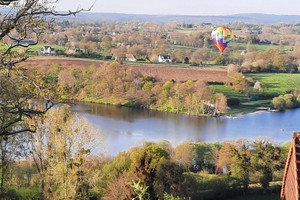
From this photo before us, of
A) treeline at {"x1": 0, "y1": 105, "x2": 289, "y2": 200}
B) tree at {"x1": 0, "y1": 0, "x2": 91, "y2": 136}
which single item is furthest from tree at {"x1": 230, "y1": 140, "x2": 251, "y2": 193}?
tree at {"x1": 0, "y1": 0, "x2": 91, "y2": 136}

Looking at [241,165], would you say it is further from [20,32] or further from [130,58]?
[130,58]

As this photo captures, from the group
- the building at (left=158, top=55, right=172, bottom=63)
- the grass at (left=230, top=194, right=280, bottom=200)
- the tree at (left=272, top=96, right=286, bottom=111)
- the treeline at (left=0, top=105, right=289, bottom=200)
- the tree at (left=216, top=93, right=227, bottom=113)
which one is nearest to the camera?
the treeline at (left=0, top=105, right=289, bottom=200)

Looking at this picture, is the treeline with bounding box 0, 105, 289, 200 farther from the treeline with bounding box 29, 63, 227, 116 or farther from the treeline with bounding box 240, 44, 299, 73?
the treeline with bounding box 240, 44, 299, 73

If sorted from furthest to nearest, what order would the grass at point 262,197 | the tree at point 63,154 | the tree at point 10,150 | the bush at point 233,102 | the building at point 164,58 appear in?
1. the building at point 164,58
2. the bush at point 233,102
3. the grass at point 262,197
4. the tree at point 10,150
5. the tree at point 63,154

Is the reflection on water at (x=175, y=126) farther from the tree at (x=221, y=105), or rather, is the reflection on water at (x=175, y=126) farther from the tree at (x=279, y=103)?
the tree at (x=221, y=105)

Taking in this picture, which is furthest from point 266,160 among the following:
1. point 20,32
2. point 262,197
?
point 20,32

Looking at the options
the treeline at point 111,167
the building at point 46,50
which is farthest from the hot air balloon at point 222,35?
the treeline at point 111,167

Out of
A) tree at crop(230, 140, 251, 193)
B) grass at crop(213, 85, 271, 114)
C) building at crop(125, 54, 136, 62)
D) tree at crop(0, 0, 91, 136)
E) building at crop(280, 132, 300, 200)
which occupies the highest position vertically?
A: tree at crop(0, 0, 91, 136)

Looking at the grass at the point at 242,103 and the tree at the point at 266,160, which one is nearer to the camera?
the tree at the point at 266,160
